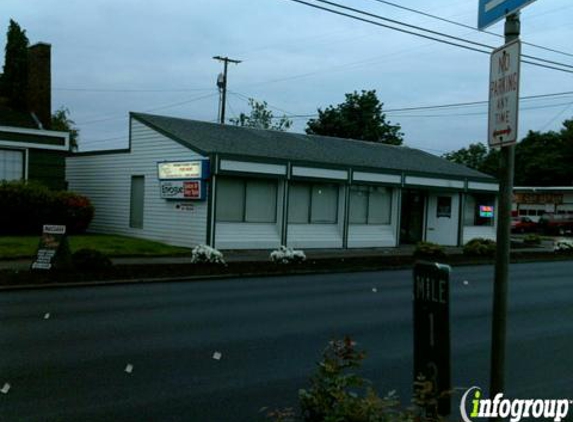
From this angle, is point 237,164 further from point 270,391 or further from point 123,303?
point 270,391

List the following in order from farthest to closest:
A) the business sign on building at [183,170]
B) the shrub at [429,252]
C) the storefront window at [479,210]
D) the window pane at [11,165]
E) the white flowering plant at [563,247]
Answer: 1. the storefront window at [479,210]
2. the white flowering plant at [563,247]
3. the window pane at [11,165]
4. the shrub at [429,252]
5. the business sign on building at [183,170]

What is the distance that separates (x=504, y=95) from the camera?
13.6 feet

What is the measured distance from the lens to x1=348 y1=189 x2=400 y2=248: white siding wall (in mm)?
28766

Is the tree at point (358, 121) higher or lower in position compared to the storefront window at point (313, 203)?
higher

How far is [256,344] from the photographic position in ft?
29.1

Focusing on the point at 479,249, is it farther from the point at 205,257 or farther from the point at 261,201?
the point at 205,257

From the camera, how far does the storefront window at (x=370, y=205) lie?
95.1 ft

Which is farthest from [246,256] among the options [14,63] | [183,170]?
[14,63]

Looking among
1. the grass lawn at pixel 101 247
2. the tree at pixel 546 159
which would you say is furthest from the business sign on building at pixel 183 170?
the tree at pixel 546 159

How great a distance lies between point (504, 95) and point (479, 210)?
103 ft

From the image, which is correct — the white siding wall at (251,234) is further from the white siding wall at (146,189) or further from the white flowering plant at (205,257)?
the white flowering plant at (205,257)

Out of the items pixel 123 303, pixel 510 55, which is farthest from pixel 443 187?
pixel 510 55

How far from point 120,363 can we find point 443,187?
86.2 feet

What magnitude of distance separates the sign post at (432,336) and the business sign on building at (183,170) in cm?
2004
